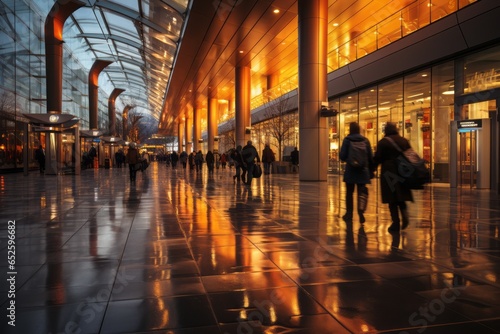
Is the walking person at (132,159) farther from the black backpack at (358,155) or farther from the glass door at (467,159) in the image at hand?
the black backpack at (358,155)

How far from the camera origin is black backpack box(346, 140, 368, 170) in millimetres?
7812

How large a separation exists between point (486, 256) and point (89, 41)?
43428 millimetres

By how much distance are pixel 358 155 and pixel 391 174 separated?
1004 millimetres

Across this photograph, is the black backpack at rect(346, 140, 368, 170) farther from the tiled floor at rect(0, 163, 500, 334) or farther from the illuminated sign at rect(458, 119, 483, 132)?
the illuminated sign at rect(458, 119, 483, 132)

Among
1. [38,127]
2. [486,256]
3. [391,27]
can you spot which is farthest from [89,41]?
[486,256]

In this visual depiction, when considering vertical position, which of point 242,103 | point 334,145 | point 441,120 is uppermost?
point 242,103

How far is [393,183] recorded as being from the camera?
6.97 m

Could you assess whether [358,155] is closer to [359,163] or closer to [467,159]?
[359,163]

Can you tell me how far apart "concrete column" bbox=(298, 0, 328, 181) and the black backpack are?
11.0 m

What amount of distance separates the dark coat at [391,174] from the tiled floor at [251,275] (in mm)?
577

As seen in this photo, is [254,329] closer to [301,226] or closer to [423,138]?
[301,226]

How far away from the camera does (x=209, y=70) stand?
33906 millimetres

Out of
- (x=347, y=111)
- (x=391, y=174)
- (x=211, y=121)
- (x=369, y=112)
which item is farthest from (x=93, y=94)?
(x=391, y=174)

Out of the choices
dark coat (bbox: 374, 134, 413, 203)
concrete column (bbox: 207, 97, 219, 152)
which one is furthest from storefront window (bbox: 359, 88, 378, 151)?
concrete column (bbox: 207, 97, 219, 152)
